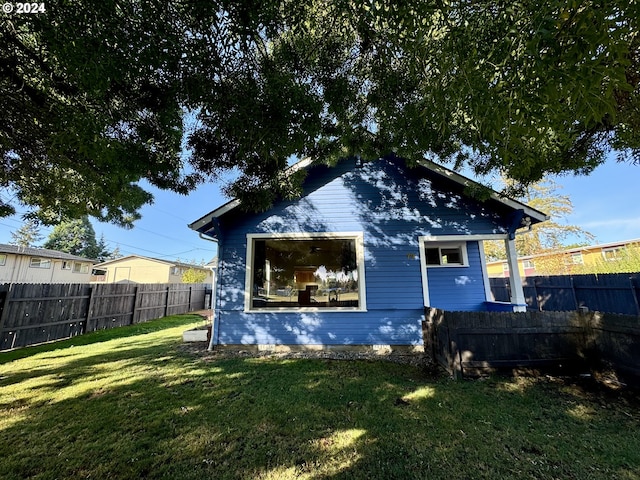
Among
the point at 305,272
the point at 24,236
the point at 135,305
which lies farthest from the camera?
the point at 24,236

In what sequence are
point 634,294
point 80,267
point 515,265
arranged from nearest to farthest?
1. point 515,265
2. point 634,294
3. point 80,267

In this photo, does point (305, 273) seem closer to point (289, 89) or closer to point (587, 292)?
point (289, 89)

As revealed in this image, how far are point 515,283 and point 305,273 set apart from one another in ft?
15.9

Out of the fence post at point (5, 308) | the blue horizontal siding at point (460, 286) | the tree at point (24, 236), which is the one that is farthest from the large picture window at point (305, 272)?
the tree at point (24, 236)

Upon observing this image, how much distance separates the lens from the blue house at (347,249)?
6.14m

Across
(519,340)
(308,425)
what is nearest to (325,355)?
(308,425)

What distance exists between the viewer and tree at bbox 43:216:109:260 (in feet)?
130

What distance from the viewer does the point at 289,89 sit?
3.54 m

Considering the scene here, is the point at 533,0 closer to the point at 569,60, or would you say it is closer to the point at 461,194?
the point at 569,60

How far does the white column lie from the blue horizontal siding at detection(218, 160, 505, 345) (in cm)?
53

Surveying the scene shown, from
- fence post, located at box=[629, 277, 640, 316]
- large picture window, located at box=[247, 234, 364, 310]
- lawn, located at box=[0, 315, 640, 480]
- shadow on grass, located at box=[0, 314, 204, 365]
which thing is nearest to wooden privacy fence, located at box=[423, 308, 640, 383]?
lawn, located at box=[0, 315, 640, 480]

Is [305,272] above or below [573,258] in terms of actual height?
below

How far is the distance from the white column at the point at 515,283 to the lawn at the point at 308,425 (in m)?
2.02

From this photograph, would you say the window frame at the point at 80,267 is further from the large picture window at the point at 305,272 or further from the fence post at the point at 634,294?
the fence post at the point at 634,294
